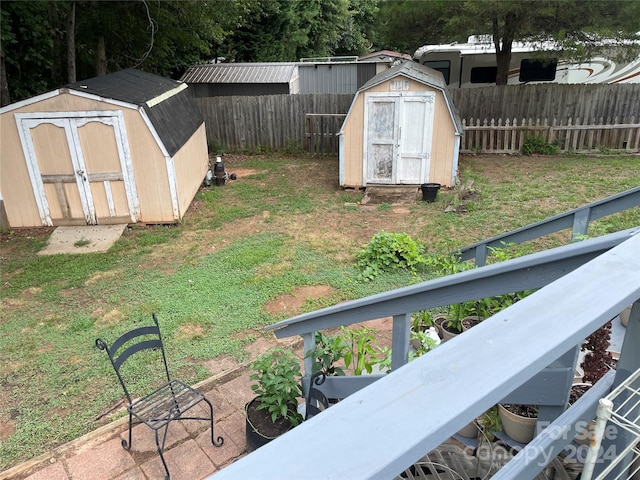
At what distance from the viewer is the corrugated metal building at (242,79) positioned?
52.7ft

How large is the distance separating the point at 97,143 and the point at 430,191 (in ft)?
19.2

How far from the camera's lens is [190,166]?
9.52m

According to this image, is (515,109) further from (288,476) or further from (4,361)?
(288,476)

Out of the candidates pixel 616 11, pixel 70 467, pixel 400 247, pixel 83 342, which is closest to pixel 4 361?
pixel 83 342

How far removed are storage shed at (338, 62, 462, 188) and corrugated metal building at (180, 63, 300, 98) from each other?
7.09m

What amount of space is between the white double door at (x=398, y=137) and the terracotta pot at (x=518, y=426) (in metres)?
7.71

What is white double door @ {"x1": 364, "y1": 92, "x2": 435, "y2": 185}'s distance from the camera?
9.27m

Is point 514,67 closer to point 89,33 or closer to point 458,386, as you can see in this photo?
point 89,33

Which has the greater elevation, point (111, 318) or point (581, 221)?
point (581, 221)

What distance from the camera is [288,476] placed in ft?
1.82

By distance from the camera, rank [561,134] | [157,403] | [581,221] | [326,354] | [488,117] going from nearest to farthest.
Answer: [326,354]
[581,221]
[157,403]
[561,134]
[488,117]

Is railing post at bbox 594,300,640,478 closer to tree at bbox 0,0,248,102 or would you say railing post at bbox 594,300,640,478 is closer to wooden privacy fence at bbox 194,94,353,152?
tree at bbox 0,0,248,102

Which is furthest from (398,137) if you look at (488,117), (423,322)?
(423,322)

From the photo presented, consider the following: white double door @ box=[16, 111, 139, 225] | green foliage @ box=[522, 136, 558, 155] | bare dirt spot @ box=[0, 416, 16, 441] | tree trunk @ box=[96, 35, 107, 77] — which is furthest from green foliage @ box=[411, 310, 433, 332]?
tree trunk @ box=[96, 35, 107, 77]
